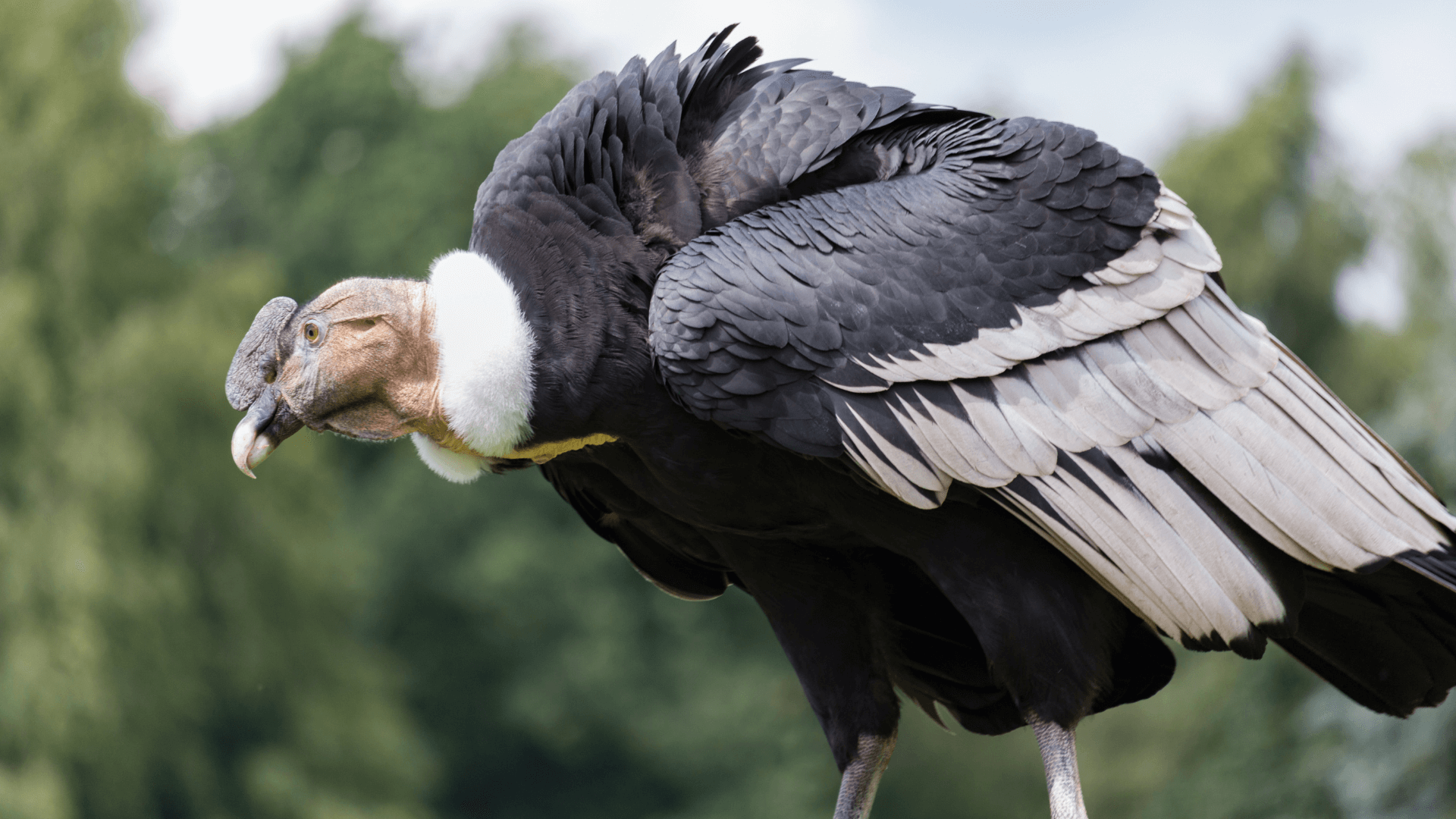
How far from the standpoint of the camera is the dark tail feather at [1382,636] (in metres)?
4.70

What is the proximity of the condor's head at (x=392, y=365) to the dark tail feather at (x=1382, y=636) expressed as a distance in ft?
7.50

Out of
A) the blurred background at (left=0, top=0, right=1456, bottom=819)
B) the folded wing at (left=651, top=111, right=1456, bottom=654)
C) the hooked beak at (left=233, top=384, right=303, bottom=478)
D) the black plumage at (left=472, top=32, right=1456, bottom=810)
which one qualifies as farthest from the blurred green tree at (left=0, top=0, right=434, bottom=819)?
the folded wing at (left=651, top=111, right=1456, bottom=654)

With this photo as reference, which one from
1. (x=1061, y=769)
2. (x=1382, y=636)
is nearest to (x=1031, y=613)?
(x=1061, y=769)

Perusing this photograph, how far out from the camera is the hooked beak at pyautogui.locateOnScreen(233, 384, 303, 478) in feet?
14.2

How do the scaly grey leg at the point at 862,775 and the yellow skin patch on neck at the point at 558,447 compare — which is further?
the scaly grey leg at the point at 862,775

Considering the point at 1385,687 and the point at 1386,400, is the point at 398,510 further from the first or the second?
the point at 1385,687

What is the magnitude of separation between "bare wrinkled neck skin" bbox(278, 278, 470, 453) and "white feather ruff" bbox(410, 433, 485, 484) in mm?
100

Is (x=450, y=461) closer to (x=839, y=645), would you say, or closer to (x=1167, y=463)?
(x=839, y=645)

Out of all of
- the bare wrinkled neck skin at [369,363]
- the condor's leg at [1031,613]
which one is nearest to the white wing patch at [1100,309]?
the condor's leg at [1031,613]

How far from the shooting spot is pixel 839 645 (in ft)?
16.8

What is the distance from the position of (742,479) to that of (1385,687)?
213cm

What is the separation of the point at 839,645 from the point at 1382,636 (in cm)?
164

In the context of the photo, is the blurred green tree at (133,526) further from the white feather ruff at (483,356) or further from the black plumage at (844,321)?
the black plumage at (844,321)

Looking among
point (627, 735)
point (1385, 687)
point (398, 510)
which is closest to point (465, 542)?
point (398, 510)
